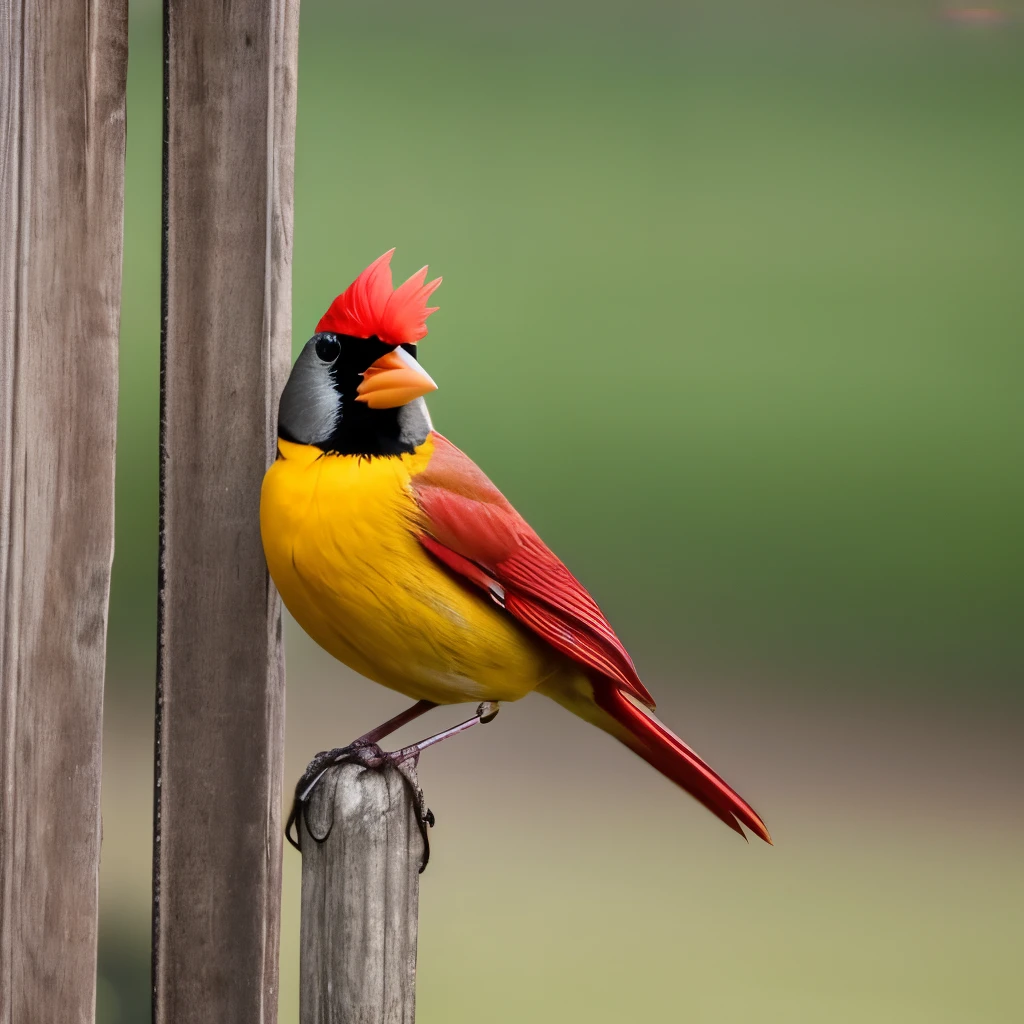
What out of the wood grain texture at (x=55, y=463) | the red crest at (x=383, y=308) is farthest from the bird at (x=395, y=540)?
the wood grain texture at (x=55, y=463)

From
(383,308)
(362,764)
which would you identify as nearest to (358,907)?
(362,764)

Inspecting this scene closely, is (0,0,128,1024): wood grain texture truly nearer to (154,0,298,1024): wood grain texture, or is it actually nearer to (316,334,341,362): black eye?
(154,0,298,1024): wood grain texture

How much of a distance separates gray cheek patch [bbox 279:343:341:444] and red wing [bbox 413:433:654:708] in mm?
97

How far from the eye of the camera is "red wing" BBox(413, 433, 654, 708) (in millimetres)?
1066

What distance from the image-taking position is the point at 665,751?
1.17m

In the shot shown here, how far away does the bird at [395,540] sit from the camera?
3.33 ft

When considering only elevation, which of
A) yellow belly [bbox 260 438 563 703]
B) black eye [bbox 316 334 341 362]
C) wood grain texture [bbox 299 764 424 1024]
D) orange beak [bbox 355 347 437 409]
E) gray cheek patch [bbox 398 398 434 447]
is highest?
black eye [bbox 316 334 341 362]

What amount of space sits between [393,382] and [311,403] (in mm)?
89

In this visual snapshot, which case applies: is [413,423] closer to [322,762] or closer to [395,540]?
[395,540]

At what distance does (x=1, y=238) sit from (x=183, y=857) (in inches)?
23.1

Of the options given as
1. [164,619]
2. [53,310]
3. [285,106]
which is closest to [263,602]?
[164,619]

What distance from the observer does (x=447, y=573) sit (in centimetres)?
107

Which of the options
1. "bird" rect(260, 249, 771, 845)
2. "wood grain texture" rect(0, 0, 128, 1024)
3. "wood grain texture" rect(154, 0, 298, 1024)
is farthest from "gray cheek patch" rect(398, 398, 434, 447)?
"wood grain texture" rect(0, 0, 128, 1024)

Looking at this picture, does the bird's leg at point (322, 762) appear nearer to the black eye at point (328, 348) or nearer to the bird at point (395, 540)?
the bird at point (395, 540)
